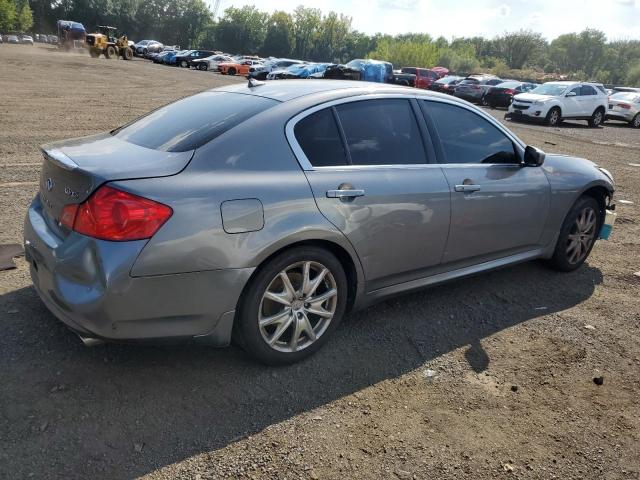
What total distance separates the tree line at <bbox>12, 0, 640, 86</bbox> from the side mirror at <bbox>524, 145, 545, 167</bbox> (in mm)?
81007

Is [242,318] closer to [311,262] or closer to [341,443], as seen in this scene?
[311,262]

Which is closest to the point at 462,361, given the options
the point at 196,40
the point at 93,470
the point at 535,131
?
the point at 93,470

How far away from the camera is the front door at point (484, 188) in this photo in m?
3.98

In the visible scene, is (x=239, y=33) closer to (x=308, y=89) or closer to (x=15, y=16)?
(x=15, y=16)

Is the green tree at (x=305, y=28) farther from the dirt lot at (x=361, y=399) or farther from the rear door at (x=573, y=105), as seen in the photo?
the dirt lot at (x=361, y=399)

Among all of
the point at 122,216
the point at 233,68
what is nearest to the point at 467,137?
the point at 122,216

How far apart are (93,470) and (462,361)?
2.26 metres

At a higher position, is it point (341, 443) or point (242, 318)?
point (242, 318)

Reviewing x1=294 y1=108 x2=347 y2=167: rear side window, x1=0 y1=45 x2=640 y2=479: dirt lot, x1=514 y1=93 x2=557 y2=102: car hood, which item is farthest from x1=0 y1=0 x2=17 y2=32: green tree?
x1=294 y1=108 x2=347 y2=167: rear side window

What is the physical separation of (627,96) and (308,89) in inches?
1033

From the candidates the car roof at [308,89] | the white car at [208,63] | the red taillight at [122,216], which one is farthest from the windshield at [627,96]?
the white car at [208,63]

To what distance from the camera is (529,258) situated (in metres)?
4.74

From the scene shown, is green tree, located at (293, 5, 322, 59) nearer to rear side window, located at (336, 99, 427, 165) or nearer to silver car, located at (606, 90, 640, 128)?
silver car, located at (606, 90, 640, 128)

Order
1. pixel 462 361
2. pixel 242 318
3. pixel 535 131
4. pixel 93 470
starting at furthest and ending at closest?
pixel 535 131, pixel 462 361, pixel 242 318, pixel 93 470
